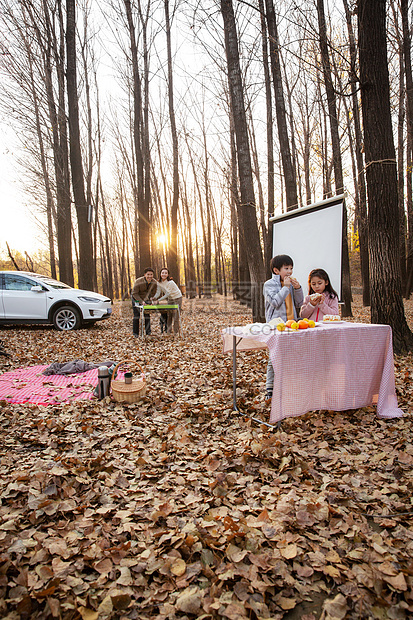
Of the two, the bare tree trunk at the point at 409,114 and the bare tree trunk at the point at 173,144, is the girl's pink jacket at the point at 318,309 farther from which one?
the bare tree trunk at the point at 173,144

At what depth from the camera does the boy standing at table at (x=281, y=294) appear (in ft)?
14.1

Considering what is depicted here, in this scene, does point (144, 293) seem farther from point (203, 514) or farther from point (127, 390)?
point (203, 514)

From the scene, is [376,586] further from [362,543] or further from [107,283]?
[107,283]

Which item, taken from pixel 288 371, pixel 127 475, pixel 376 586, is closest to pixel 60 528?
pixel 127 475

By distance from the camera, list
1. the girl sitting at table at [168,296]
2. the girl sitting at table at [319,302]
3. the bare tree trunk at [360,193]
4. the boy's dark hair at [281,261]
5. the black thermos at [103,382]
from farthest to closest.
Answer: the bare tree trunk at [360,193]
the girl sitting at table at [168,296]
the black thermos at [103,382]
the girl sitting at table at [319,302]
the boy's dark hair at [281,261]

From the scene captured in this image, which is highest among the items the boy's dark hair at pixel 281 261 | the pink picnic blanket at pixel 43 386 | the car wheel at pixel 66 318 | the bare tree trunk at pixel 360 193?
the bare tree trunk at pixel 360 193

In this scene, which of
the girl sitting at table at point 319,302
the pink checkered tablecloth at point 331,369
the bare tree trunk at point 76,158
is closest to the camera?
the pink checkered tablecloth at point 331,369

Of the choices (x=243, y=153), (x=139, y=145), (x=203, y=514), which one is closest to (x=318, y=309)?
(x=203, y=514)

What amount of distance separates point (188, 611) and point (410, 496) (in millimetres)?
1798

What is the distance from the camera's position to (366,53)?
584cm

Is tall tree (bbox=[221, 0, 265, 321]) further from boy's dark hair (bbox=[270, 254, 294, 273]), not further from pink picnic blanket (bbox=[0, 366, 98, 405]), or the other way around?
pink picnic blanket (bbox=[0, 366, 98, 405])

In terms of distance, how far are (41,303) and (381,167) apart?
29.4 feet

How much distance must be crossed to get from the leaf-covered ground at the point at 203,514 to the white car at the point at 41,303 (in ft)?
19.6

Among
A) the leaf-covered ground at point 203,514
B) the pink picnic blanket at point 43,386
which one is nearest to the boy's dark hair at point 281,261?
the leaf-covered ground at point 203,514
